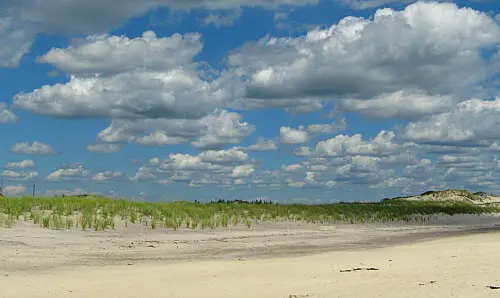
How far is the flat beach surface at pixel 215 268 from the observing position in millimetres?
10633

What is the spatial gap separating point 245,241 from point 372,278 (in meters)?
13.4

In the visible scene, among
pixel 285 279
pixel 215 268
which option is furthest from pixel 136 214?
pixel 285 279

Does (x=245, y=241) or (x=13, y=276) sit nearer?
(x=13, y=276)

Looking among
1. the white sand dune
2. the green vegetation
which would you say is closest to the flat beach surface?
the white sand dune

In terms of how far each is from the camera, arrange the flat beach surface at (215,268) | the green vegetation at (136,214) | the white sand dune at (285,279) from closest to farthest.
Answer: the white sand dune at (285,279) < the flat beach surface at (215,268) < the green vegetation at (136,214)

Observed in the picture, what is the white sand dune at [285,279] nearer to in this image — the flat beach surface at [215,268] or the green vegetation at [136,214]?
the flat beach surface at [215,268]

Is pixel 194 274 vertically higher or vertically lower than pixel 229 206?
lower

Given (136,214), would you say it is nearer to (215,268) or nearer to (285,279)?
(215,268)

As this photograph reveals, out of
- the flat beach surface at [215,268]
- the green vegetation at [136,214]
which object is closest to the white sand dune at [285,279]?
the flat beach surface at [215,268]

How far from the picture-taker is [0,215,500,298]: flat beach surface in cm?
1063

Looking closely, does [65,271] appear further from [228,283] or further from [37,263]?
[228,283]

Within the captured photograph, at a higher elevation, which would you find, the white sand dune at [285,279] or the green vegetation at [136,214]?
the green vegetation at [136,214]

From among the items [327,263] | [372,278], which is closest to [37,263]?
[327,263]

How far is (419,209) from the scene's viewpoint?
55.3 meters
